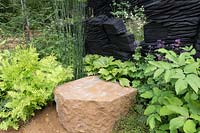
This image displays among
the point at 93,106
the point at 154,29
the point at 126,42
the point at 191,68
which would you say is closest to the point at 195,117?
the point at 191,68

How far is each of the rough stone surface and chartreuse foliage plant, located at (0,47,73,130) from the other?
0.59ft

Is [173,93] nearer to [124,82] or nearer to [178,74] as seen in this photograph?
[178,74]

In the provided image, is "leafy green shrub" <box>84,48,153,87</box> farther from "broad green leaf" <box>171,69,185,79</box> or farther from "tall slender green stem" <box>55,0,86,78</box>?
"broad green leaf" <box>171,69,185,79</box>

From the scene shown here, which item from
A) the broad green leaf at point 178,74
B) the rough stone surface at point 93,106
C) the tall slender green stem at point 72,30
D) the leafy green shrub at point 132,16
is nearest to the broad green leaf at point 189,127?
the broad green leaf at point 178,74

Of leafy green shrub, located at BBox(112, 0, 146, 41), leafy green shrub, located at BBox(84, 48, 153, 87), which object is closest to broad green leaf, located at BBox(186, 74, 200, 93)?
leafy green shrub, located at BBox(84, 48, 153, 87)

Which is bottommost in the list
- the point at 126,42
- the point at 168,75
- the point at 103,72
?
the point at 103,72

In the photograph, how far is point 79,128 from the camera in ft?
9.05

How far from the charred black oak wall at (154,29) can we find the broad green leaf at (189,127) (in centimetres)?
94

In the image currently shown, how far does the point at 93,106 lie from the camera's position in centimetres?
265

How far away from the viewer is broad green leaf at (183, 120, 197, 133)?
198 centimetres

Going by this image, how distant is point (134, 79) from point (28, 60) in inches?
39.2

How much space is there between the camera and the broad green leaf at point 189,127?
1981 millimetres

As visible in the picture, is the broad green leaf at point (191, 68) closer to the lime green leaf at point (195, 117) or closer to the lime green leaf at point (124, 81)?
the lime green leaf at point (195, 117)

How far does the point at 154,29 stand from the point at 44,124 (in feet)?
4.30
